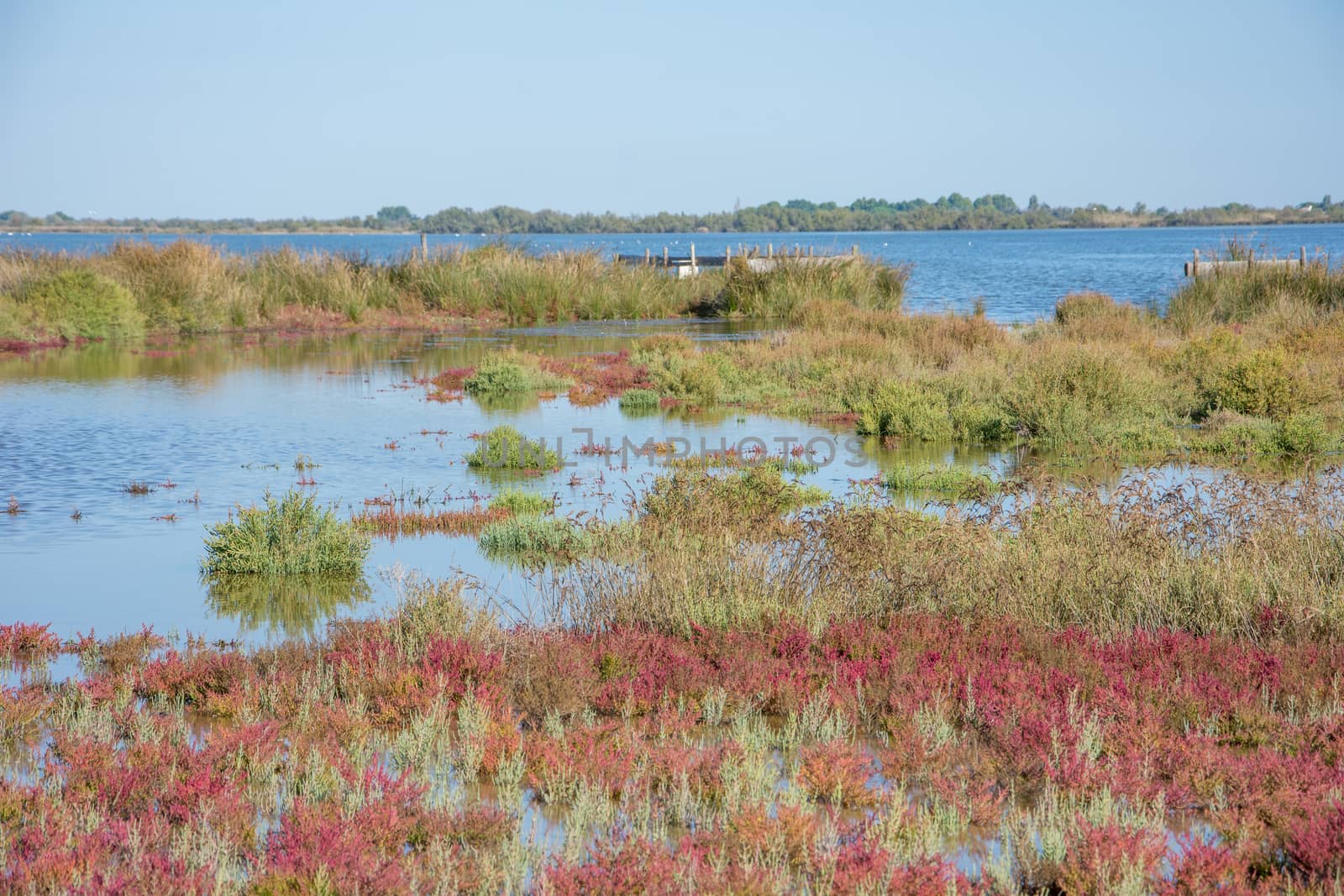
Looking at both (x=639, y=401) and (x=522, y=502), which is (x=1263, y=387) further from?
(x=522, y=502)

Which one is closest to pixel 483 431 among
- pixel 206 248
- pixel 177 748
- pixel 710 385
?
pixel 710 385

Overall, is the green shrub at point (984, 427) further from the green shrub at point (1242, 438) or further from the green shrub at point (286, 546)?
the green shrub at point (286, 546)

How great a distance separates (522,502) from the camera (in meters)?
11.7

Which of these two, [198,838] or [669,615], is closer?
[198,838]

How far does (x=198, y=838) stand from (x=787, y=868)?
2126mm

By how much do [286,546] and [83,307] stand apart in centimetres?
2222

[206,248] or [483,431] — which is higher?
[206,248]

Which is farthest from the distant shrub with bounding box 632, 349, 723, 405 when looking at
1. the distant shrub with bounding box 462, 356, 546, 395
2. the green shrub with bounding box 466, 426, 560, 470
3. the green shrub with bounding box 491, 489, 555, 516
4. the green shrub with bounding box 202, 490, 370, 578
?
the green shrub with bounding box 202, 490, 370, 578

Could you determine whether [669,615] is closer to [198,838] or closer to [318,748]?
[318,748]

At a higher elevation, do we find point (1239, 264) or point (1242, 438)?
point (1239, 264)

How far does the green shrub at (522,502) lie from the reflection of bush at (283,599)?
233cm

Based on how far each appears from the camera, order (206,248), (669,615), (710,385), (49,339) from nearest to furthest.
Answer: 1. (669,615)
2. (710,385)
3. (49,339)
4. (206,248)

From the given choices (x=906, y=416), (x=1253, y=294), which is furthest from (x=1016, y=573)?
(x=1253, y=294)

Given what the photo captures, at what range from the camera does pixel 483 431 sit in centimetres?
1662
